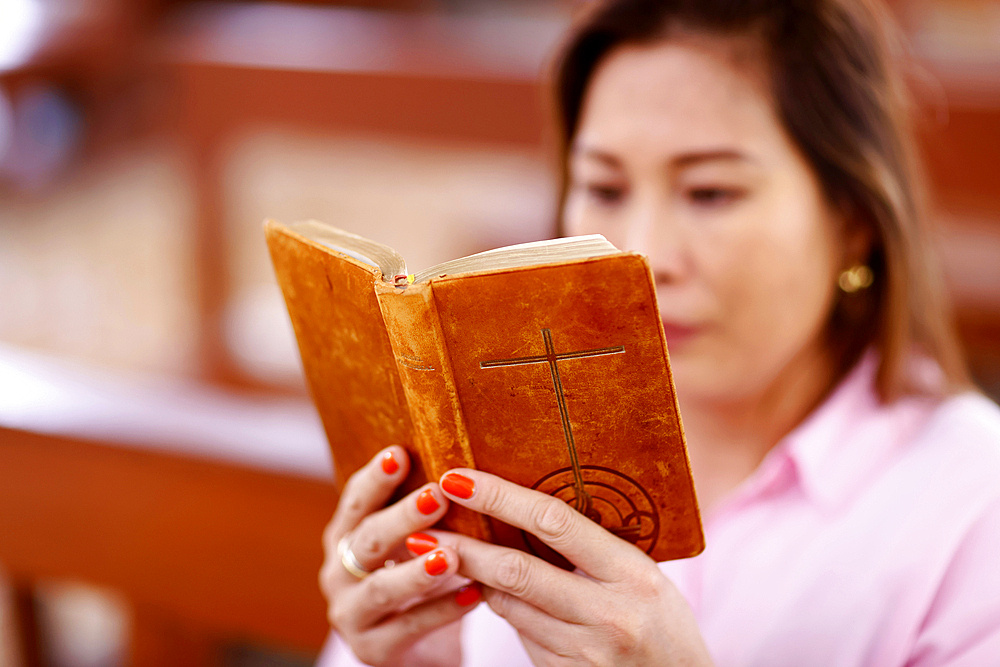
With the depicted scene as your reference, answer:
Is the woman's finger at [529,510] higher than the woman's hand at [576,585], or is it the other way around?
the woman's finger at [529,510]

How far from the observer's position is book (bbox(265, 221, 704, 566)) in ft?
2.01

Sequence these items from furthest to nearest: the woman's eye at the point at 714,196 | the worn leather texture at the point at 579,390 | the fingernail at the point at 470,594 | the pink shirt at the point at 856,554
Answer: the woman's eye at the point at 714,196, the pink shirt at the point at 856,554, the fingernail at the point at 470,594, the worn leather texture at the point at 579,390

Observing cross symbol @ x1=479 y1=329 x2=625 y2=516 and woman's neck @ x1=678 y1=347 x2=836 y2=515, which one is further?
woman's neck @ x1=678 y1=347 x2=836 y2=515

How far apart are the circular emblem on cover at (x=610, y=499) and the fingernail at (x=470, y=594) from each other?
0.16m

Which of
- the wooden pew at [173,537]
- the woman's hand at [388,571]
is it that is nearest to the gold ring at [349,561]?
the woman's hand at [388,571]

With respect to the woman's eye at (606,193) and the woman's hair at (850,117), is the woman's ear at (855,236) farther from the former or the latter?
the woman's eye at (606,193)

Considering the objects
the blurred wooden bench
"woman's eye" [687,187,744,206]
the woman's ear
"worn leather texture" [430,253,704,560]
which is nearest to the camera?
"worn leather texture" [430,253,704,560]

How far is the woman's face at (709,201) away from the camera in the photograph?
1033 mm

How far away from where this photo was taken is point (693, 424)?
1.24m

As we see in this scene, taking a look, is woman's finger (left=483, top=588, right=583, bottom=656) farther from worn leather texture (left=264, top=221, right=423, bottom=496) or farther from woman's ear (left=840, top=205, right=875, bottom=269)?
woman's ear (left=840, top=205, right=875, bottom=269)

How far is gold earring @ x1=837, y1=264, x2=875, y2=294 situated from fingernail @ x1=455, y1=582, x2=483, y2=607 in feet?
2.26

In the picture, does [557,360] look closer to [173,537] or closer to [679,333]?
[679,333]

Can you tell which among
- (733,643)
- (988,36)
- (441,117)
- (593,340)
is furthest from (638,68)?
(988,36)

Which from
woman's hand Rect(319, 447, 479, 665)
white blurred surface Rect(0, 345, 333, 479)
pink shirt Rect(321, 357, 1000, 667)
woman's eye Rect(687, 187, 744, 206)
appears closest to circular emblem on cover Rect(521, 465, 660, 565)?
woman's hand Rect(319, 447, 479, 665)
